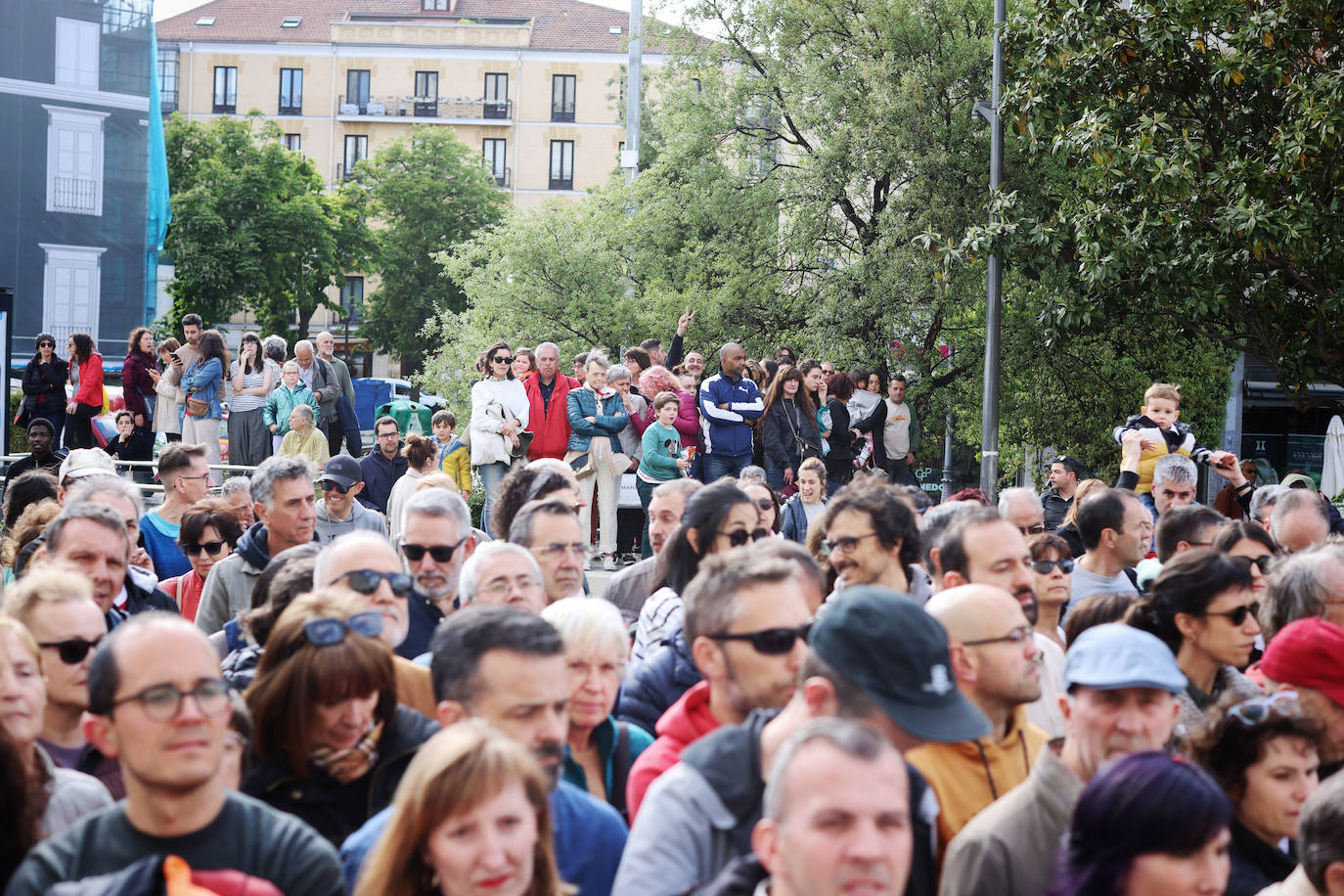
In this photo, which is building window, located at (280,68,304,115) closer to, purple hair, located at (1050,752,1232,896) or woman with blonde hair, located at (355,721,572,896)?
woman with blonde hair, located at (355,721,572,896)

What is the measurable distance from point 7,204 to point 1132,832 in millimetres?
41508

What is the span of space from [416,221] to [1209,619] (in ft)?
199

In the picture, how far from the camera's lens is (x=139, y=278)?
138ft

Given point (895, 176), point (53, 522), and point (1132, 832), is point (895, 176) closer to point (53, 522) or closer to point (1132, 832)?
point (53, 522)

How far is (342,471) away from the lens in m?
9.51

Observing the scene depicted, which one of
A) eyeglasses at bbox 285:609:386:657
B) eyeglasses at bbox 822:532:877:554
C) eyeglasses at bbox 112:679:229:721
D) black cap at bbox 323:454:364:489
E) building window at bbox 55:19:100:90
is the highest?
building window at bbox 55:19:100:90

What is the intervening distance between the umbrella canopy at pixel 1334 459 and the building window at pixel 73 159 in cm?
3292

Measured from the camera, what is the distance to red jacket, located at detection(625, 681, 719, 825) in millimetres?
4188

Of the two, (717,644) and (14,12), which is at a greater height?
(14,12)

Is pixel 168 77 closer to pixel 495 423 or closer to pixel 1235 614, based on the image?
pixel 495 423

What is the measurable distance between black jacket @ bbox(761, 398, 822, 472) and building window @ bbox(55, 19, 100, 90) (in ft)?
104

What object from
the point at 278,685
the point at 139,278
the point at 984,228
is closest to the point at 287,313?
the point at 139,278

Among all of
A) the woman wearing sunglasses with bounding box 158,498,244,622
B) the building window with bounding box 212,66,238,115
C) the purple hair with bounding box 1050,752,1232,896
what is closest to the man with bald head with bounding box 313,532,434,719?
the woman wearing sunglasses with bounding box 158,498,244,622

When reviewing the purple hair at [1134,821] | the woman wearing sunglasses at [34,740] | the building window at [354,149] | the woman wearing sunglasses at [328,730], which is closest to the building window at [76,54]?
the building window at [354,149]
